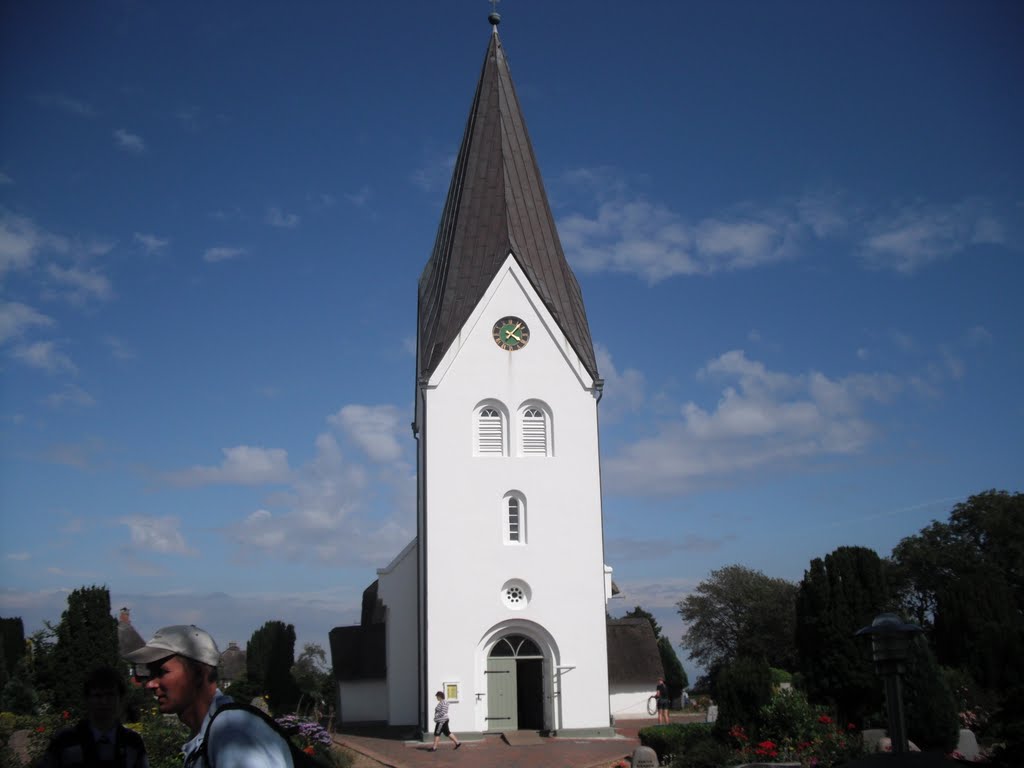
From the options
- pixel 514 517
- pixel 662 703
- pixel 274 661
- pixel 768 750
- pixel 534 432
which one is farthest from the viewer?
pixel 274 661

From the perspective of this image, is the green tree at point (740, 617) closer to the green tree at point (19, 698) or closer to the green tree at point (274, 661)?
the green tree at point (274, 661)

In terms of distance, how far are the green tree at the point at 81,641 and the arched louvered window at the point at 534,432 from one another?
12.9 m

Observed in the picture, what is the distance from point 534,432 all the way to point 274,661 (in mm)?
17657

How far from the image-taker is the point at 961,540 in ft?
153

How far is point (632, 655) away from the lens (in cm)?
2853

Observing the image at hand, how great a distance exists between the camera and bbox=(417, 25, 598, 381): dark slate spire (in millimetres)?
26391

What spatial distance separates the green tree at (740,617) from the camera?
49.2m

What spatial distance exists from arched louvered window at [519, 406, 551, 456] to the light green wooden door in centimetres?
561

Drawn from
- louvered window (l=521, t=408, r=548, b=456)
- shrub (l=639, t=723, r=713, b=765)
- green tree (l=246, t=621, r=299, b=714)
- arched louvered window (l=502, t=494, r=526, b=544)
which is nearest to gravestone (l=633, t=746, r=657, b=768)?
shrub (l=639, t=723, r=713, b=765)

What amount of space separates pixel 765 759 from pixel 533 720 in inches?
418

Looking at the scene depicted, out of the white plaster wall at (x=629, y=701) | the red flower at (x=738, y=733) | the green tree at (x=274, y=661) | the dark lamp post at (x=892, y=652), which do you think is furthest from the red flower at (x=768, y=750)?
the green tree at (x=274, y=661)

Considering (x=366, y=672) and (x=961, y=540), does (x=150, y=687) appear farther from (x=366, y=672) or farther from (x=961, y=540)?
(x=961, y=540)

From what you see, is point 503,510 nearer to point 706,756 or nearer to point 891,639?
point 706,756

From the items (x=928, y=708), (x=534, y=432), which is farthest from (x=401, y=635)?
(x=928, y=708)
